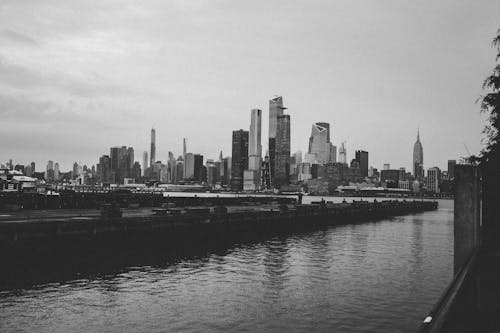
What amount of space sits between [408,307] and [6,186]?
82.2m

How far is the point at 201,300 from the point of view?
22.0 metres

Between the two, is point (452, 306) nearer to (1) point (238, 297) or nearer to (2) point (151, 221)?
(1) point (238, 297)

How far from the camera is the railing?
6219 mm

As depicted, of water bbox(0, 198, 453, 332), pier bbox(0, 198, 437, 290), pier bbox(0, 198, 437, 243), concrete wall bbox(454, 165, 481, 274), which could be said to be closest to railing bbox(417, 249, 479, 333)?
concrete wall bbox(454, 165, 481, 274)

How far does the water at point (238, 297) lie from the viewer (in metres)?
18.2

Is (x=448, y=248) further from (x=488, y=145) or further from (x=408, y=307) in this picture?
(x=408, y=307)

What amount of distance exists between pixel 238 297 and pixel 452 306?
1642cm

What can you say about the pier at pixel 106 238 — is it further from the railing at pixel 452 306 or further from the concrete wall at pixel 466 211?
the railing at pixel 452 306

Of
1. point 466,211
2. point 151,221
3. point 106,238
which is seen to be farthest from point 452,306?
point 151,221

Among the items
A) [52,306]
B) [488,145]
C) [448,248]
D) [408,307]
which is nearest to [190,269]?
[52,306]

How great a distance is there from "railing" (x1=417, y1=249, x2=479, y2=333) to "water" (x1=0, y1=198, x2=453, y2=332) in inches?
310

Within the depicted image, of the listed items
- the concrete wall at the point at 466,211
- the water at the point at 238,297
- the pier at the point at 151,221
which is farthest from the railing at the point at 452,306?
the pier at the point at 151,221

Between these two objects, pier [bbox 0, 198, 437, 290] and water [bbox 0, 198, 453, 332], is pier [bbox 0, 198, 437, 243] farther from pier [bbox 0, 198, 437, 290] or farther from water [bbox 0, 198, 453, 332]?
water [bbox 0, 198, 453, 332]

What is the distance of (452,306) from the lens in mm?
7504
